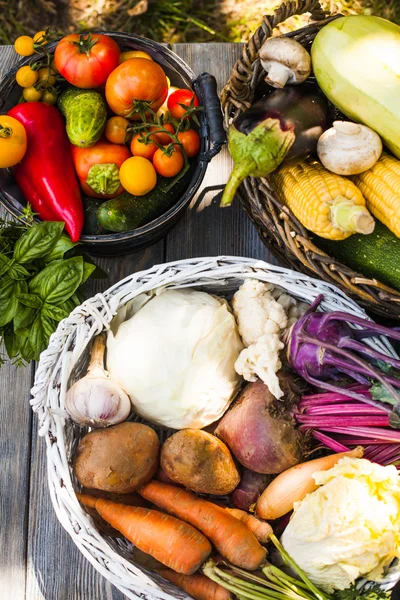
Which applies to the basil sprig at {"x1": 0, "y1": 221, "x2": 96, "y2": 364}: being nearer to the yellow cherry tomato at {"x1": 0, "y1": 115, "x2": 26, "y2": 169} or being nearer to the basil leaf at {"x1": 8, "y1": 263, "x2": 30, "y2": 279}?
the basil leaf at {"x1": 8, "y1": 263, "x2": 30, "y2": 279}

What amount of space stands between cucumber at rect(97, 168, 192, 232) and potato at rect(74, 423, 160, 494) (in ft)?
1.17

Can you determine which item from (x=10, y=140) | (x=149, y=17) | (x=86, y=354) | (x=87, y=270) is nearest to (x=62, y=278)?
(x=87, y=270)

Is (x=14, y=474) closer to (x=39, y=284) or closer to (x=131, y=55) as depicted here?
(x=39, y=284)

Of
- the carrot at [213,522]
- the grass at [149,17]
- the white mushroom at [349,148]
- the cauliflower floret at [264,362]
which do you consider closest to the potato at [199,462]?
the carrot at [213,522]

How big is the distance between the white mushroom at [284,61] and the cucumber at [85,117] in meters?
0.31

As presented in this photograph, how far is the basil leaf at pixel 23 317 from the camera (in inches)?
43.9

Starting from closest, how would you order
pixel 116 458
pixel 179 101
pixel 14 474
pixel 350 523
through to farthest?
pixel 350 523 → pixel 116 458 → pixel 179 101 → pixel 14 474

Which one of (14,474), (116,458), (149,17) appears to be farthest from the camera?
(149,17)

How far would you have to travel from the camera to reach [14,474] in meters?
1.27

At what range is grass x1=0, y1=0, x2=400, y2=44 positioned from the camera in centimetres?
165

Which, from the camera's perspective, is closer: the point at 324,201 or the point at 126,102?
the point at 324,201

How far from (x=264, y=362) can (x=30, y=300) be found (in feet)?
1.41

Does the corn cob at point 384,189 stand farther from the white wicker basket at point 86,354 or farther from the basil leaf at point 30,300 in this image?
the basil leaf at point 30,300

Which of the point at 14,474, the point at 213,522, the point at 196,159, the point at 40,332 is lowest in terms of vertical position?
the point at 14,474
